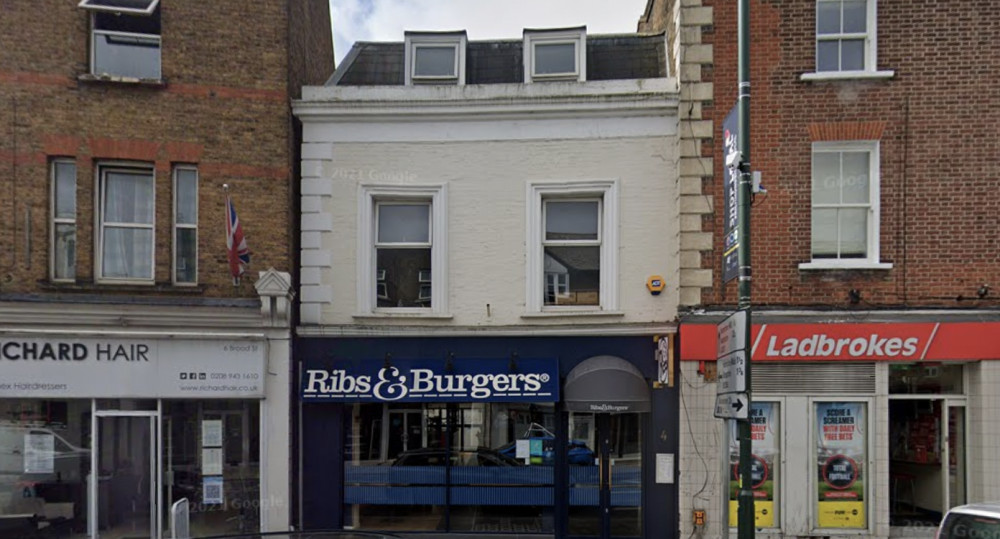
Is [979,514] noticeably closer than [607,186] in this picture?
Yes

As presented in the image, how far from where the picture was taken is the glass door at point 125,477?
9.98 metres

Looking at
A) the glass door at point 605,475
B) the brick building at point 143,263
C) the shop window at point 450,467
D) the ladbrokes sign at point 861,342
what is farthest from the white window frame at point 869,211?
the brick building at point 143,263

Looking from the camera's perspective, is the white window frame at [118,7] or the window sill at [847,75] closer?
the window sill at [847,75]

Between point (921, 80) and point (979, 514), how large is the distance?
679cm

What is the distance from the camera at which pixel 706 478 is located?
9.80 meters

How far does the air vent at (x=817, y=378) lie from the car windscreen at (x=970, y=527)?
405cm

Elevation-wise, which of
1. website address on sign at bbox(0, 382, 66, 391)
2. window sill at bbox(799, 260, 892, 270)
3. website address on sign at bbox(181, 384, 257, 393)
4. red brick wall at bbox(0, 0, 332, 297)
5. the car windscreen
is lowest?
the car windscreen

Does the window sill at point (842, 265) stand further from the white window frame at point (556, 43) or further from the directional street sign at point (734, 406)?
the white window frame at point (556, 43)

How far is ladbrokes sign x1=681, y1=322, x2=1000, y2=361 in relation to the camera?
31.4 feet

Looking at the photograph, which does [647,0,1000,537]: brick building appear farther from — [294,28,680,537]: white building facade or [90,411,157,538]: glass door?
[90,411,157,538]: glass door

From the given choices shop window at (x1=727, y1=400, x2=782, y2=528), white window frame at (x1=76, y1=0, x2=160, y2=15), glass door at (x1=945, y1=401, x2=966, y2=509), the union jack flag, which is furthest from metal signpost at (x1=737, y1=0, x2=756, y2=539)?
white window frame at (x1=76, y1=0, x2=160, y2=15)

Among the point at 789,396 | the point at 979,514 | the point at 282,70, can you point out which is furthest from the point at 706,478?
the point at 282,70

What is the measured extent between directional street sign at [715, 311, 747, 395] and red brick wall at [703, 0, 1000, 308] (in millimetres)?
2655

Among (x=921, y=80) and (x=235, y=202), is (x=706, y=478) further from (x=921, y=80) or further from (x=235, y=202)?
(x=235, y=202)
